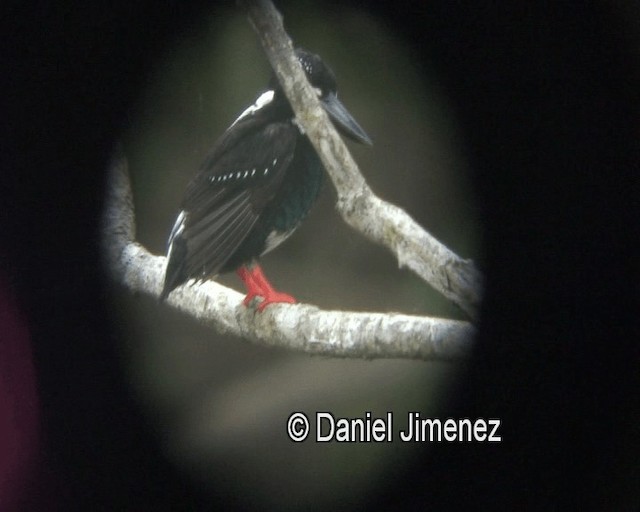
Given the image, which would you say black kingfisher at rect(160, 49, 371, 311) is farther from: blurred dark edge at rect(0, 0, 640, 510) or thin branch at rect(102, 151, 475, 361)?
blurred dark edge at rect(0, 0, 640, 510)

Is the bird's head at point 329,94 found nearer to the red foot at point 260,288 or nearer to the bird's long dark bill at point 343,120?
the bird's long dark bill at point 343,120

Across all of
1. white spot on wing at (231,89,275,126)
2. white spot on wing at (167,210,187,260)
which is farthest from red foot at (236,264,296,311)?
white spot on wing at (231,89,275,126)

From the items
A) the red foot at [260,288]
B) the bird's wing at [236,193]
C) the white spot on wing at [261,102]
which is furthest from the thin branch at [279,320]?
the white spot on wing at [261,102]

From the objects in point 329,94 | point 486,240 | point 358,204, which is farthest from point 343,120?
point 486,240

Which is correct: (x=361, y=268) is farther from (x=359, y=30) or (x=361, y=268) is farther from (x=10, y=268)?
(x=10, y=268)

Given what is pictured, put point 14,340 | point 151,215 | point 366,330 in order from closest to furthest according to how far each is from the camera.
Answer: point 366,330, point 151,215, point 14,340

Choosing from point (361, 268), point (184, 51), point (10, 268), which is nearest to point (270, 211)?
point (361, 268)

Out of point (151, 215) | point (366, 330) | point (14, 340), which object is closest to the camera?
point (366, 330)
